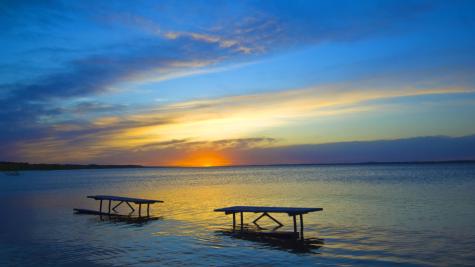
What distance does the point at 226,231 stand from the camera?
24938 mm

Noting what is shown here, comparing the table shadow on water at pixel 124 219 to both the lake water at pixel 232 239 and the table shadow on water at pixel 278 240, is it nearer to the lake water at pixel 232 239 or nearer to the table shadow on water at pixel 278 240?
the lake water at pixel 232 239

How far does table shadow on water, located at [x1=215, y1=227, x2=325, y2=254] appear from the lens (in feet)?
64.6

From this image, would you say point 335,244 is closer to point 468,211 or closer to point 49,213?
point 468,211

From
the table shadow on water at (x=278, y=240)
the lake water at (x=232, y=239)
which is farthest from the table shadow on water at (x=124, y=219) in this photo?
the table shadow on water at (x=278, y=240)

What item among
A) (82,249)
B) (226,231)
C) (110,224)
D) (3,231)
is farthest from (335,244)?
(3,231)

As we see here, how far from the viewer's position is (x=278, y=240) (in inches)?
872

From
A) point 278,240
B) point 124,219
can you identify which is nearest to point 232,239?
point 278,240

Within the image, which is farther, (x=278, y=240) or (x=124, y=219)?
(x=124, y=219)

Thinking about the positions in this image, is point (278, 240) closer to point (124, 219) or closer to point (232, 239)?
point (232, 239)

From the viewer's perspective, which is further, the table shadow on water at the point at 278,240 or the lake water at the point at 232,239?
the table shadow on water at the point at 278,240

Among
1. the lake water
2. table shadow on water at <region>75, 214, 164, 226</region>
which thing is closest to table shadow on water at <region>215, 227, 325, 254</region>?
the lake water

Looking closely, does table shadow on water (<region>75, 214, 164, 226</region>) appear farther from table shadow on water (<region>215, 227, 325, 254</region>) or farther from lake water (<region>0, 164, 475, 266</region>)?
table shadow on water (<region>215, 227, 325, 254</region>)

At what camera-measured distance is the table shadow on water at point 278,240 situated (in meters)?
19.7

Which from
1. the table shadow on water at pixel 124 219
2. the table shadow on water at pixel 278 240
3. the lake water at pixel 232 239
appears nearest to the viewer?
the lake water at pixel 232 239
